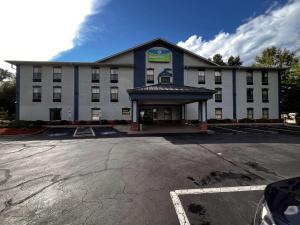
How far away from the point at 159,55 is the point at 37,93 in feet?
59.7

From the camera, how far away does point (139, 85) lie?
27.7 meters

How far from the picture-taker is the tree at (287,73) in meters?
32.1

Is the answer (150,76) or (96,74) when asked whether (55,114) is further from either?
(150,76)

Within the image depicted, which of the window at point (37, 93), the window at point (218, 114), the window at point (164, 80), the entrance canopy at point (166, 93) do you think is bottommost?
the window at point (218, 114)

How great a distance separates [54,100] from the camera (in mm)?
26188

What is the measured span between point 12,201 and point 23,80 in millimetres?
26319

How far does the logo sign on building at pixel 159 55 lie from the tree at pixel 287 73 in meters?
20.1

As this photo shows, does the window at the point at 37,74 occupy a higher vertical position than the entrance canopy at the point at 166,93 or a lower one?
higher

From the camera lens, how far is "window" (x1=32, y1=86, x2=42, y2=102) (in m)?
26.0

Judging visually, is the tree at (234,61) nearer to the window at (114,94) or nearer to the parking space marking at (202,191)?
the window at (114,94)

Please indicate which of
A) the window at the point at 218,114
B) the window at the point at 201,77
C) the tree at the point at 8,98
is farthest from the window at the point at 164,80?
the tree at the point at 8,98

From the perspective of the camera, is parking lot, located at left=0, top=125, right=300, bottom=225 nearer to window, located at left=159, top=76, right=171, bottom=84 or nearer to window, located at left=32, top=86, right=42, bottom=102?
window, located at left=32, top=86, right=42, bottom=102

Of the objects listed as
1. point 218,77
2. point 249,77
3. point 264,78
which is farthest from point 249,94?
point 218,77

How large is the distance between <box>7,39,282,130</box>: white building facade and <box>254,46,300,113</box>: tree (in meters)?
3.96
